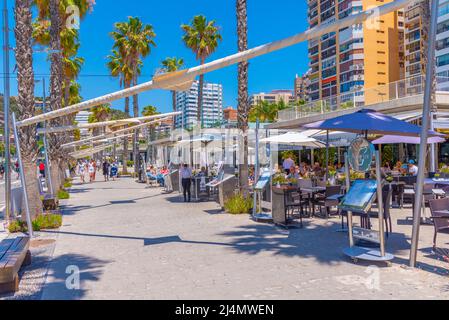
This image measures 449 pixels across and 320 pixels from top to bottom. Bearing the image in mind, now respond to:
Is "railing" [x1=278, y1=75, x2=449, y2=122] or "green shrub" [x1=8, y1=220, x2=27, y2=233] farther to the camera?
"railing" [x1=278, y1=75, x2=449, y2=122]

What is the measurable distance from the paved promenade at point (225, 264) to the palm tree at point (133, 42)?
29.8 metres

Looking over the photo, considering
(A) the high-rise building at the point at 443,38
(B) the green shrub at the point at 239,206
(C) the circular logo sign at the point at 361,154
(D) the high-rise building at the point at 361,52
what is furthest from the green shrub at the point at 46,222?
(D) the high-rise building at the point at 361,52

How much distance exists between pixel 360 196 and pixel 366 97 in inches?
804

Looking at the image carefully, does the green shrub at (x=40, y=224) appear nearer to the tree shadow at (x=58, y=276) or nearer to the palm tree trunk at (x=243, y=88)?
the tree shadow at (x=58, y=276)

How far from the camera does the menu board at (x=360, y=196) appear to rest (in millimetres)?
6270

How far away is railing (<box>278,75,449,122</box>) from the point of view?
72.8 feet

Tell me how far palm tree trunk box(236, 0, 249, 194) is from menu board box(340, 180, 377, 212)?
6495 millimetres

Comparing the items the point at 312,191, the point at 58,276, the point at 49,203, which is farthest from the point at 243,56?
the point at 49,203

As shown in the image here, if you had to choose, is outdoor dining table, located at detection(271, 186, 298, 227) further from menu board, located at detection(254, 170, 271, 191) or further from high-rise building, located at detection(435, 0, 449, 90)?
high-rise building, located at detection(435, 0, 449, 90)

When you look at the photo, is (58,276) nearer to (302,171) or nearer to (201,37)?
(302,171)

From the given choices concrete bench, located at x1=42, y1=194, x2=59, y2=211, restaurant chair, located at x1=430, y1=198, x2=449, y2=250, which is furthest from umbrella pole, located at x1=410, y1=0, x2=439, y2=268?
concrete bench, located at x1=42, y1=194, x2=59, y2=211

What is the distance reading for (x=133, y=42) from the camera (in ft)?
125

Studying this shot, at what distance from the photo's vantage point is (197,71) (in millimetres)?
7426

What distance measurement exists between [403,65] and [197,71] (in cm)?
8781
